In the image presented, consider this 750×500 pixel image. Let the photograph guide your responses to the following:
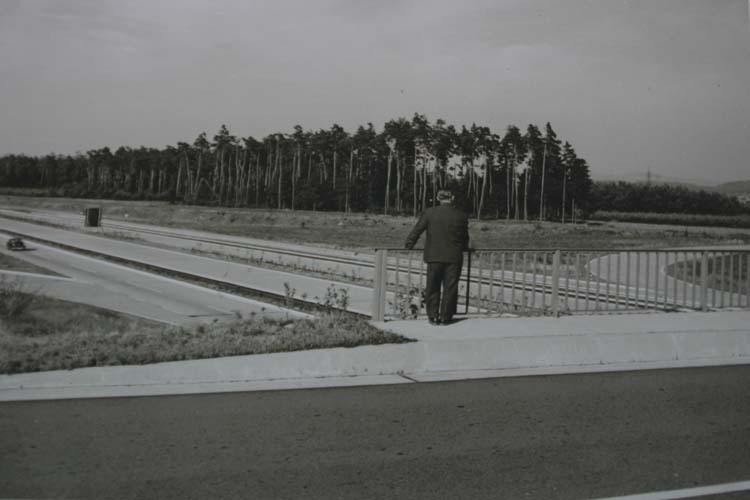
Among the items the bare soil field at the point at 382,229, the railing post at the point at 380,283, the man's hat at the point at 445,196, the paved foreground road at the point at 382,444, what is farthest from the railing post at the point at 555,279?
the bare soil field at the point at 382,229

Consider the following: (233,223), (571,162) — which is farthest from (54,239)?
(571,162)

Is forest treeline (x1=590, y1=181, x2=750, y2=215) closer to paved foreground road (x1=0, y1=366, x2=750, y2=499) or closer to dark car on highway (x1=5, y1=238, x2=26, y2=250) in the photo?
dark car on highway (x1=5, y1=238, x2=26, y2=250)

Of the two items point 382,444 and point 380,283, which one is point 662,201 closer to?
point 380,283

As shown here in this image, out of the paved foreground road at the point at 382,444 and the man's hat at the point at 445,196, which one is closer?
the paved foreground road at the point at 382,444

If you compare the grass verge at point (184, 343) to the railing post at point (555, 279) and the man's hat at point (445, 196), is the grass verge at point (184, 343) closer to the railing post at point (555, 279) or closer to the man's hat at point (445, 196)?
the man's hat at point (445, 196)

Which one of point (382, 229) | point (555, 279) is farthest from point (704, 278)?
point (382, 229)

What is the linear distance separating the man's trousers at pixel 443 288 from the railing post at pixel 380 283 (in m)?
0.63

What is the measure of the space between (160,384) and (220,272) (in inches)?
820

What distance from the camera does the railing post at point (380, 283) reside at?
10.5 m

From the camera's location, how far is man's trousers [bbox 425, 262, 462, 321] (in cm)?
1054

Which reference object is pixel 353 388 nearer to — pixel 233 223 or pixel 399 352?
pixel 399 352

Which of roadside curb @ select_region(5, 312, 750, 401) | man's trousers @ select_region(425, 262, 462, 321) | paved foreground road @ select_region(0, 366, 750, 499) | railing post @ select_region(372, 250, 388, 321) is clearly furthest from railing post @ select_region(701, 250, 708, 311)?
railing post @ select_region(372, 250, 388, 321)

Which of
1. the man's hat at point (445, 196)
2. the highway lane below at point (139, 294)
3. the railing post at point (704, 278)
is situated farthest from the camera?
the highway lane below at point (139, 294)

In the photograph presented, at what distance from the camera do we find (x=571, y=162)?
5315 inches
